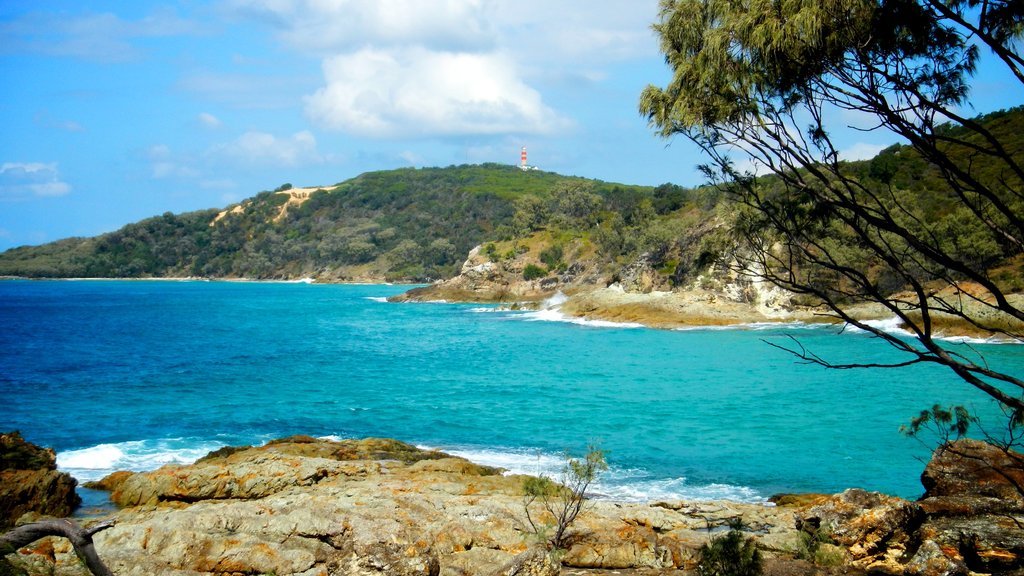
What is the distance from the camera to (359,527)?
9.41 m

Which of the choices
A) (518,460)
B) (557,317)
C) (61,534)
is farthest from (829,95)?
(557,317)

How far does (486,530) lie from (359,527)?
1.80 m

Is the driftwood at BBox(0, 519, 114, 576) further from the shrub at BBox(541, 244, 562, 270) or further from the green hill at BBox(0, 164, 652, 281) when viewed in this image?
the green hill at BBox(0, 164, 652, 281)

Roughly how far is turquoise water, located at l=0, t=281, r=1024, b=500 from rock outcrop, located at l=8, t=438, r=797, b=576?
12.7 ft

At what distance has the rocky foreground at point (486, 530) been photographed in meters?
8.16

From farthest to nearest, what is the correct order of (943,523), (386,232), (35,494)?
(386,232), (35,494), (943,523)

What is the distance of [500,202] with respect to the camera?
153 meters

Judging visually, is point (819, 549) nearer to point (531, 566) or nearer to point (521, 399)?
point (531, 566)

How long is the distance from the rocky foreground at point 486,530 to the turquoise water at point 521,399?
4.47 meters

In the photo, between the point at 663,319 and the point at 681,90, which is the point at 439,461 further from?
the point at 663,319

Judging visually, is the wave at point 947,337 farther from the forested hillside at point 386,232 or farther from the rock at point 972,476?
the forested hillside at point 386,232

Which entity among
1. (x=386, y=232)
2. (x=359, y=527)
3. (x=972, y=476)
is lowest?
(x=359, y=527)

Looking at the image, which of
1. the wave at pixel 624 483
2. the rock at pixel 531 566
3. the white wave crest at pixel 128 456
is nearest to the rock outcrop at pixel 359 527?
the rock at pixel 531 566

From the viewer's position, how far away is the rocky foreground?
8.16 metres
